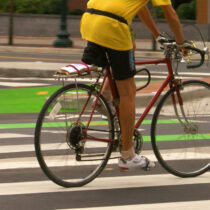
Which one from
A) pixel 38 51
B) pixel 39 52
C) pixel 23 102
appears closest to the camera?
pixel 23 102

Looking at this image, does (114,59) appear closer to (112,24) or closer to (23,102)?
(112,24)

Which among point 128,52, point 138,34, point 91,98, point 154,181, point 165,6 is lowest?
point 138,34

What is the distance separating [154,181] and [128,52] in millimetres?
1039

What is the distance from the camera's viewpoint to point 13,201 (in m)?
5.17

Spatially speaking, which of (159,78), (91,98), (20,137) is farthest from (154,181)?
(159,78)

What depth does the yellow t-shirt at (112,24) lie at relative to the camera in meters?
5.32

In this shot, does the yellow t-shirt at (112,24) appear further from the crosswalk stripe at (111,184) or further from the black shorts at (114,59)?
the crosswalk stripe at (111,184)

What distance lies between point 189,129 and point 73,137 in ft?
3.31

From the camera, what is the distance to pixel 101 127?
5711 mm

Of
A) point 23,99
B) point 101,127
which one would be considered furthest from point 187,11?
point 101,127

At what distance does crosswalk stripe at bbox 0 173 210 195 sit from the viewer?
550cm

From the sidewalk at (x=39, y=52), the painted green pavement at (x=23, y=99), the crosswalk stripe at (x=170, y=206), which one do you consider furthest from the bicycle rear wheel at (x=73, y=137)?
the sidewalk at (x=39, y=52)

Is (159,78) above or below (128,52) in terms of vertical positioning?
below

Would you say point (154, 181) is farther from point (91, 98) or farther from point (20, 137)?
point (20, 137)
